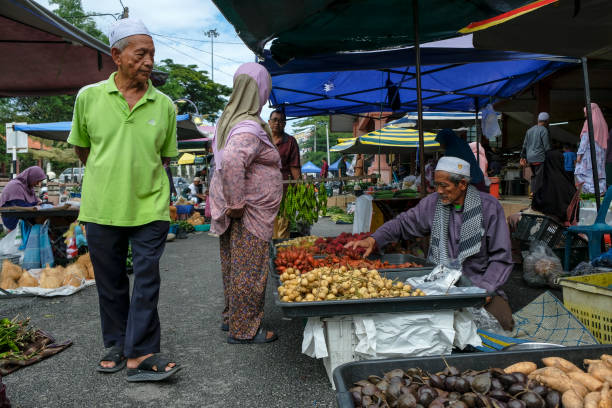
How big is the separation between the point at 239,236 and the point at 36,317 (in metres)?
2.58

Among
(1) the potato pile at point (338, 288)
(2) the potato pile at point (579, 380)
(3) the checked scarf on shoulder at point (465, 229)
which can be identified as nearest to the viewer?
(2) the potato pile at point (579, 380)

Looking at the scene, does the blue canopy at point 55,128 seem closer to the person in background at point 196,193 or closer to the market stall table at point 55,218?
the market stall table at point 55,218

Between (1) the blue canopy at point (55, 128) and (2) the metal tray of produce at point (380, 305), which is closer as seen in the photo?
(2) the metal tray of produce at point (380, 305)

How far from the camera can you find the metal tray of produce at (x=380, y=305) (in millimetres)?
2332

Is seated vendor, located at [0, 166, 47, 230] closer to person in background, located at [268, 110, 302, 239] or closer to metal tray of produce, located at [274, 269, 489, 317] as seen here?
person in background, located at [268, 110, 302, 239]

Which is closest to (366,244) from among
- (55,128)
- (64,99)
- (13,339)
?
(13,339)

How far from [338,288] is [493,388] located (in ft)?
3.91

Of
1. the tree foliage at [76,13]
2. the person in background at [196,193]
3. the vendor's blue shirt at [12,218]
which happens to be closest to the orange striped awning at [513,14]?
the vendor's blue shirt at [12,218]

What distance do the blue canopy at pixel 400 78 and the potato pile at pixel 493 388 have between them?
431 centimetres

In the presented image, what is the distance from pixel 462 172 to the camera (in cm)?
323

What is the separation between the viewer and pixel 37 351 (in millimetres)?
3252

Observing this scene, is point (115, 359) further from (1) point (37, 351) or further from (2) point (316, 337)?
(2) point (316, 337)

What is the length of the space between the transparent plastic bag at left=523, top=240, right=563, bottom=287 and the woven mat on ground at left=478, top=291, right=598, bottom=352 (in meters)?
1.78

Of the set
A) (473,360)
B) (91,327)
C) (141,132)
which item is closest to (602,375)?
(473,360)
